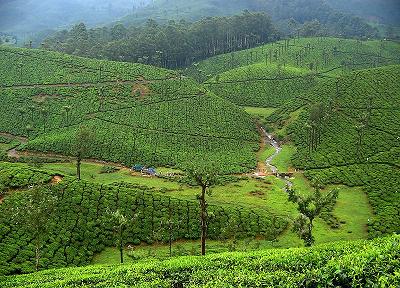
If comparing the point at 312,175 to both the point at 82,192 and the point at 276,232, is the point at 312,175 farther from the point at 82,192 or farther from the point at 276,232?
the point at 82,192

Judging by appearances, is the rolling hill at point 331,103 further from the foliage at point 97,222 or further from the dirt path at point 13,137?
the dirt path at point 13,137

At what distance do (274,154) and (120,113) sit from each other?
40.5m

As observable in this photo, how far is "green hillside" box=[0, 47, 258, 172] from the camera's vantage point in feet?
293

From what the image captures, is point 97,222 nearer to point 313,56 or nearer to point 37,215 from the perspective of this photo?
point 37,215

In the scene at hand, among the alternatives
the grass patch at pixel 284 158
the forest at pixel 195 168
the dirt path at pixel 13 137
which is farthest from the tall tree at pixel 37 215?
the dirt path at pixel 13 137

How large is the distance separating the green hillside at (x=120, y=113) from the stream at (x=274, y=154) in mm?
3641

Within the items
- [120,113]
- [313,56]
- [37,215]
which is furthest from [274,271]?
[313,56]

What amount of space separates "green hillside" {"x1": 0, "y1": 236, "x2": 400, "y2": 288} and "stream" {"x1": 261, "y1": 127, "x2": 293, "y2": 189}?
51.9m

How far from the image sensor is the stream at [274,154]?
7962 cm

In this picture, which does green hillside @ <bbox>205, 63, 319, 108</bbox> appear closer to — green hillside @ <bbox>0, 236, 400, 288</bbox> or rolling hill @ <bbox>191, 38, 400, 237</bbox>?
rolling hill @ <bbox>191, 38, 400, 237</bbox>

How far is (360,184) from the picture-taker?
74.5m

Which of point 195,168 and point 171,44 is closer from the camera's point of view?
point 195,168

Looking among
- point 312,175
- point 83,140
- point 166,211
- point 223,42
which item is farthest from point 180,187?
point 223,42

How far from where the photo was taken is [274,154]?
A: 94.3m
